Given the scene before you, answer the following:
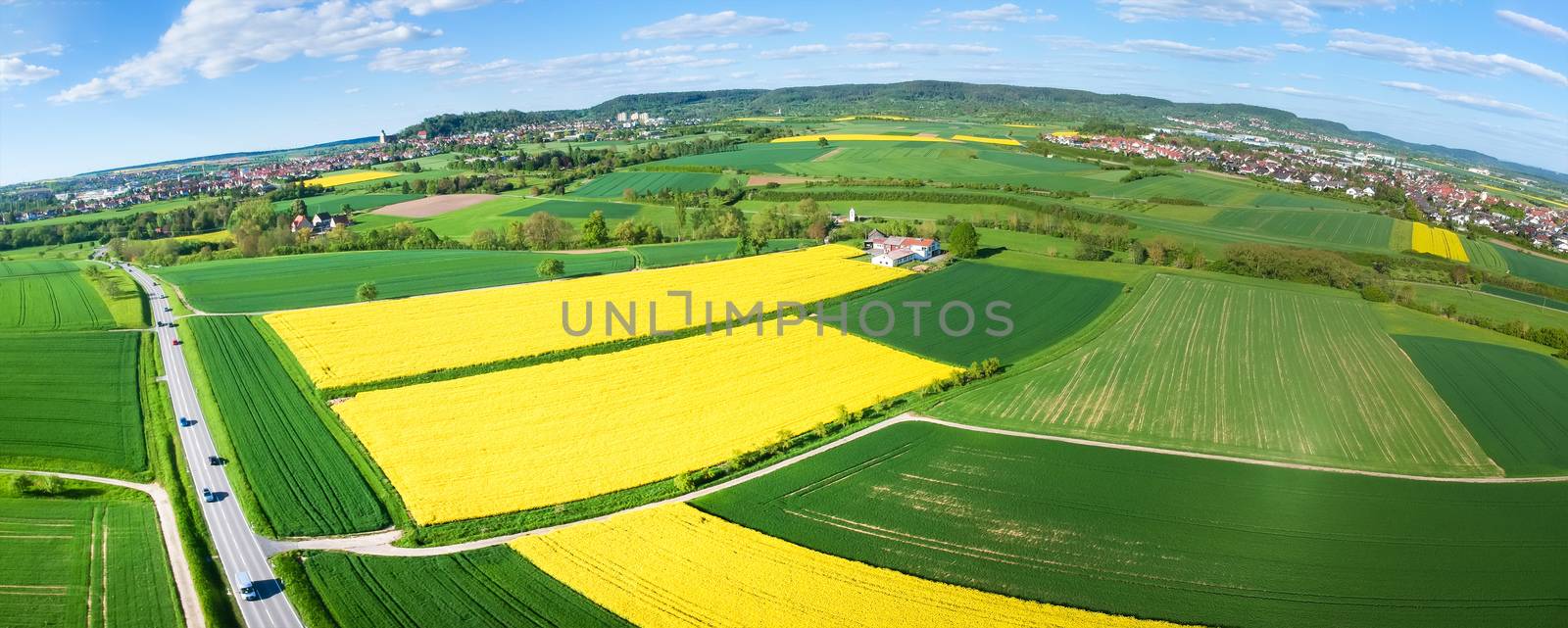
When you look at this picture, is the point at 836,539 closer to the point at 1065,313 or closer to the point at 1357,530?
the point at 1357,530

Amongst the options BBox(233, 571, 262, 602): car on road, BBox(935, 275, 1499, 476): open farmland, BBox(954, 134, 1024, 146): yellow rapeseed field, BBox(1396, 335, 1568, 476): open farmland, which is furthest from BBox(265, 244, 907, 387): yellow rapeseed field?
BBox(954, 134, 1024, 146): yellow rapeseed field

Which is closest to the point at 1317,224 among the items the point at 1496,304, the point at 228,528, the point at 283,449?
the point at 1496,304

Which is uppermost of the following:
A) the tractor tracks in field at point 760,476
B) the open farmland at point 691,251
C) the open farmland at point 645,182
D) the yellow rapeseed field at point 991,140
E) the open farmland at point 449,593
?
the yellow rapeseed field at point 991,140

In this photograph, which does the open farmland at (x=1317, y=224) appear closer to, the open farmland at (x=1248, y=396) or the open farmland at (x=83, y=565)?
the open farmland at (x=1248, y=396)

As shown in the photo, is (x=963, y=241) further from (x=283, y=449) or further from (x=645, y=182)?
(x=645, y=182)

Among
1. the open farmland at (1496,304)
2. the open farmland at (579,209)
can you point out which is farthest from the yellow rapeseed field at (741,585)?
the open farmland at (579,209)

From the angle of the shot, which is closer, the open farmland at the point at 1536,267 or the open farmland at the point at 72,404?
the open farmland at the point at 72,404

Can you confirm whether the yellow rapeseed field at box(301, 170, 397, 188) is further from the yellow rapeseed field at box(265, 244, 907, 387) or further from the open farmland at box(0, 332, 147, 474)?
the open farmland at box(0, 332, 147, 474)
